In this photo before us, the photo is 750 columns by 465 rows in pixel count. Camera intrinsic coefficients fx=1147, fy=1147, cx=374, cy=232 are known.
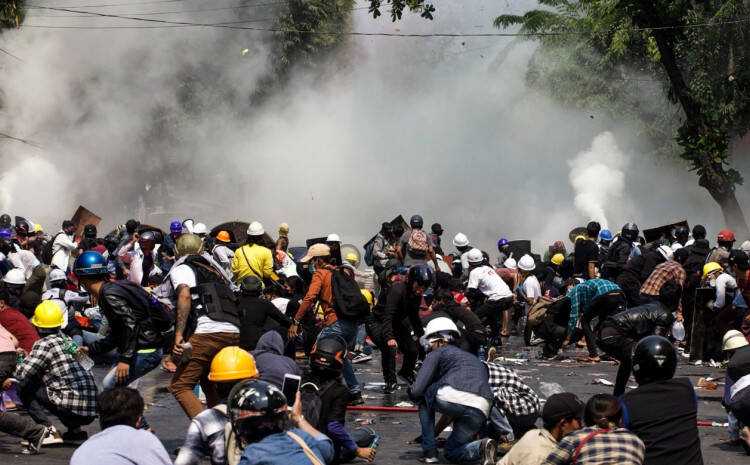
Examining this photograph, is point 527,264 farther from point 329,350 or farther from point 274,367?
point 274,367

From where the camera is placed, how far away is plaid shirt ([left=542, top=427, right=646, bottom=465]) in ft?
16.2

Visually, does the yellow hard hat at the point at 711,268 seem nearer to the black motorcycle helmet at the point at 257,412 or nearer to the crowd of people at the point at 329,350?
the crowd of people at the point at 329,350

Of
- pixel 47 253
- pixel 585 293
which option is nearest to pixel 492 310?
pixel 585 293

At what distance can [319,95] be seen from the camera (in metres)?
37.3

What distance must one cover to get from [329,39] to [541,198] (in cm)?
981

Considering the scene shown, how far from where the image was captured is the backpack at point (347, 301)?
10.8 m

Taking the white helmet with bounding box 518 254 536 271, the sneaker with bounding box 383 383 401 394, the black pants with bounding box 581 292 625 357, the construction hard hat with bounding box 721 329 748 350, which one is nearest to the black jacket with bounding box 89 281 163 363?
the sneaker with bounding box 383 383 401 394

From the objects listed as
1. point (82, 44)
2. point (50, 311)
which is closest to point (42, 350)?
point (50, 311)

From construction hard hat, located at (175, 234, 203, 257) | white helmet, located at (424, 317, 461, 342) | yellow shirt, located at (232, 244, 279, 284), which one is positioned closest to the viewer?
white helmet, located at (424, 317, 461, 342)

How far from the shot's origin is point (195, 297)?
316 inches

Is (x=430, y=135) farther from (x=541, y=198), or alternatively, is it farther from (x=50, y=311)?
(x=50, y=311)

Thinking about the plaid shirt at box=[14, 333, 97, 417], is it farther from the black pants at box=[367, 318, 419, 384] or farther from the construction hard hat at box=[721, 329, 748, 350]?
the construction hard hat at box=[721, 329, 748, 350]

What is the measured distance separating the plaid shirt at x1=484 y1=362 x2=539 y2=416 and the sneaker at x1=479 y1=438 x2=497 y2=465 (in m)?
0.54

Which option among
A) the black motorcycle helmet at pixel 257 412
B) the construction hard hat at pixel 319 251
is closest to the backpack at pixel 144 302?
the construction hard hat at pixel 319 251
